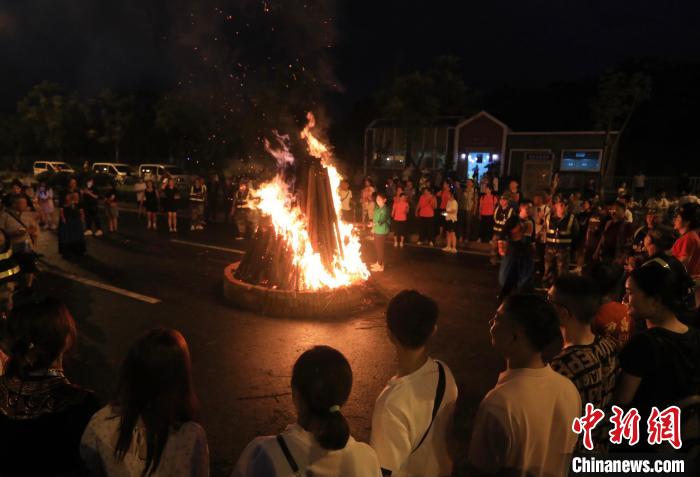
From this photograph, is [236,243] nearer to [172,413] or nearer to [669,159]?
[172,413]

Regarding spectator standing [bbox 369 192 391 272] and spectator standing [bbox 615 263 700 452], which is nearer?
spectator standing [bbox 615 263 700 452]

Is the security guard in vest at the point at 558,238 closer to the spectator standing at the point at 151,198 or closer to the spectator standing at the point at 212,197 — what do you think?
the spectator standing at the point at 151,198

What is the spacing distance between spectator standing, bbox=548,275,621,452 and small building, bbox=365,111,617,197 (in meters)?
24.6

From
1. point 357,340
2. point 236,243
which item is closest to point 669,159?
point 236,243

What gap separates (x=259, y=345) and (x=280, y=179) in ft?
12.1

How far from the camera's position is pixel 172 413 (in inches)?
82.4

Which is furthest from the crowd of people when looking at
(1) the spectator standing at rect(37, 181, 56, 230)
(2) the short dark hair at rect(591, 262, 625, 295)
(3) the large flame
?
(1) the spectator standing at rect(37, 181, 56, 230)

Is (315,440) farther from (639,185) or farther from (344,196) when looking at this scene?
(639,185)

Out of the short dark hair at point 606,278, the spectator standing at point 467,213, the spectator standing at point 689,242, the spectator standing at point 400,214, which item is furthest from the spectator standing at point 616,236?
the short dark hair at point 606,278

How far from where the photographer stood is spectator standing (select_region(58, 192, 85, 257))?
1192cm

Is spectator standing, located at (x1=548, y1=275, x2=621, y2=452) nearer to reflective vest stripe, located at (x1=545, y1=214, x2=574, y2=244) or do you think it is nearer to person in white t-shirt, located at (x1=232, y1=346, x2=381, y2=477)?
person in white t-shirt, located at (x1=232, y1=346, x2=381, y2=477)

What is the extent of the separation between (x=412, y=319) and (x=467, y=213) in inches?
499

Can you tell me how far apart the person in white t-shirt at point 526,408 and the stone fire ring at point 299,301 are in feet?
18.5

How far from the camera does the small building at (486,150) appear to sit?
2878 centimetres
